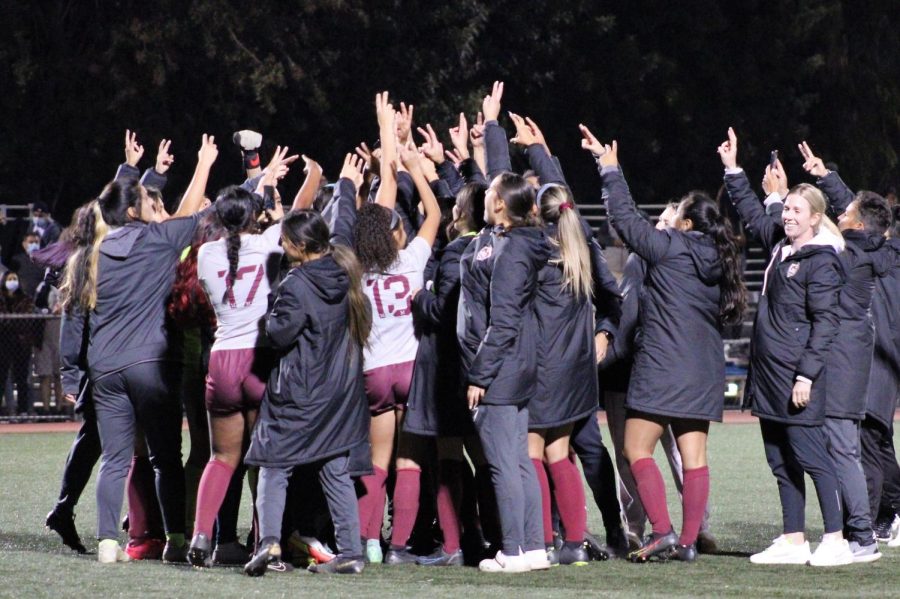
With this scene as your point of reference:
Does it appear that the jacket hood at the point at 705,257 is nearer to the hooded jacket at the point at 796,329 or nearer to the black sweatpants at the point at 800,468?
the hooded jacket at the point at 796,329

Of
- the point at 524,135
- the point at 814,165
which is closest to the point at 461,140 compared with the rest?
the point at 524,135

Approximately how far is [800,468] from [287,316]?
9.26 feet

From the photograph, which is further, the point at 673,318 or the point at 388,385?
the point at 388,385

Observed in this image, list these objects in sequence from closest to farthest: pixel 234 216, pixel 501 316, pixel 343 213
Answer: pixel 501 316 < pixel 234 216 < pixel 343 213

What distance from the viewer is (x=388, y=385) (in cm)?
820

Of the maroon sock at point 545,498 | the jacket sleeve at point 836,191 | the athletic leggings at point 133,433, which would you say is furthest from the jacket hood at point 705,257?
the athletic leggings at point 133,433

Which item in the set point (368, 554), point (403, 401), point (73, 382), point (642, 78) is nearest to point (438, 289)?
point (403, 401)

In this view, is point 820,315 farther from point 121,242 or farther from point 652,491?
point 121,242

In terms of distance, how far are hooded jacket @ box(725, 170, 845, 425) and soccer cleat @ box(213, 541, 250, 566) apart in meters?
2.81

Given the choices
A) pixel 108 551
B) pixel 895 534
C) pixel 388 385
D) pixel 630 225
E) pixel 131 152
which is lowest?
pixel 895 534

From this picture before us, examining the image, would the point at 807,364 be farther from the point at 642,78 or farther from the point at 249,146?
the point at 642,78

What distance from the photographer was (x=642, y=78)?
32844 mm

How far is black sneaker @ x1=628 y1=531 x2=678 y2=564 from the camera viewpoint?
8055mm

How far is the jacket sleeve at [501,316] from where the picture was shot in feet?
24.2
